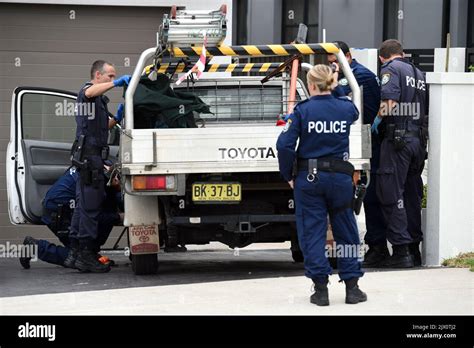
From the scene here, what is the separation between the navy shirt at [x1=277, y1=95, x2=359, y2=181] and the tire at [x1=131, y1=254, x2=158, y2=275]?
2.88m

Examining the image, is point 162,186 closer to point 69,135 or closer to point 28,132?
point 28,132

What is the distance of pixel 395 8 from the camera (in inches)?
952

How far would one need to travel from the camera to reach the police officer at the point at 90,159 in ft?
38.1

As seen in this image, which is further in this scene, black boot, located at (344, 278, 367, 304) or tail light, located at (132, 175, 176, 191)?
tail light, located at (132, 175, 176, 191)

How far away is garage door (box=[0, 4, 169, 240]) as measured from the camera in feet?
55.7

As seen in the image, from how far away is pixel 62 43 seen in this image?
17094mm

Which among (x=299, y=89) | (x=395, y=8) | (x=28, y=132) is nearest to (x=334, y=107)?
(x=299, y=89)

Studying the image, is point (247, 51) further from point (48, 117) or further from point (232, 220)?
point (48, 117)

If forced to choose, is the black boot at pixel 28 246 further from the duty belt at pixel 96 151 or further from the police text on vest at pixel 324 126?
the police text on vest at pixel 324 126

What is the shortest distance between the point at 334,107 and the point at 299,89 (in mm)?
3803

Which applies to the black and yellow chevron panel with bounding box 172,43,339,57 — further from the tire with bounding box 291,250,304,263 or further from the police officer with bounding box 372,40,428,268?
the tire with bounding box 291,250,304,263

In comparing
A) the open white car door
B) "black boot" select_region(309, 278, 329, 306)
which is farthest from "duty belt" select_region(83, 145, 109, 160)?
"black boot" select_region(309, 278, 329, 306)
